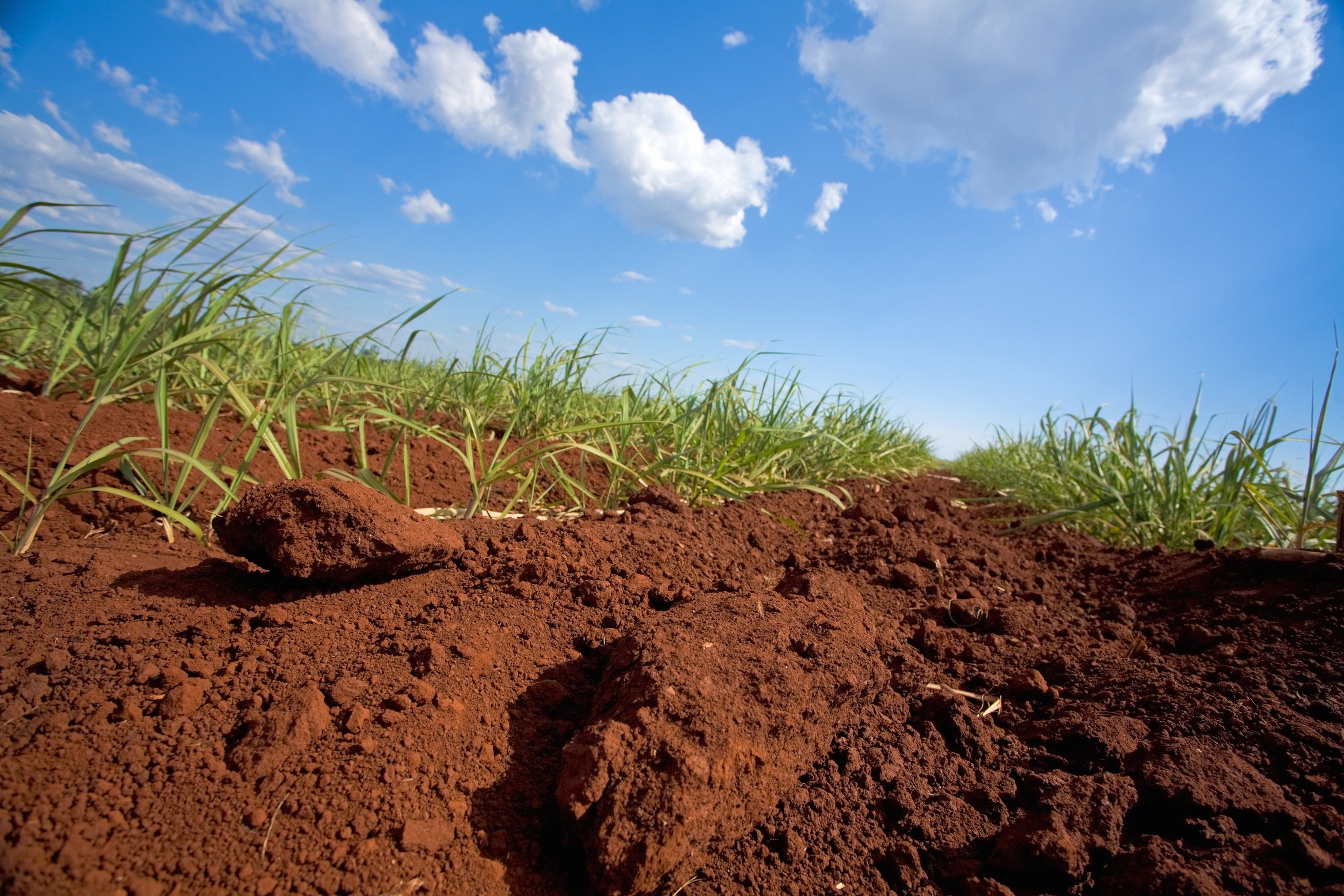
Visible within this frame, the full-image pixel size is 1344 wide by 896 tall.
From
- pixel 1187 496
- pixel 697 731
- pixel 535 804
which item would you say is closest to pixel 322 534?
pixel 535 804

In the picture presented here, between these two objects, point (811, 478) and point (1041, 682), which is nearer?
point (1041, 682)

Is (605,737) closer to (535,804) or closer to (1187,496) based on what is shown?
(535,804)

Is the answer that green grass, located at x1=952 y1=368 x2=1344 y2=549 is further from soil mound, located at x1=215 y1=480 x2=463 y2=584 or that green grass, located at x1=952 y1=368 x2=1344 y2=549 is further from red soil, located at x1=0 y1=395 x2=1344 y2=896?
soil mound, located at x1=215 y1=480 x2=463 y2=584

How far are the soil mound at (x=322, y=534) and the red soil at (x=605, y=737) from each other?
0.5 inches

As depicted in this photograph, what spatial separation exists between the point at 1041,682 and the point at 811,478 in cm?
208

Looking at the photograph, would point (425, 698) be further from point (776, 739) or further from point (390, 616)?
point (776, 739)

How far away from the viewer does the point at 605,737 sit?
34.3 inches

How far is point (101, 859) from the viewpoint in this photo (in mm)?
720

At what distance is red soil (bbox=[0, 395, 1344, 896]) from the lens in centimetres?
78

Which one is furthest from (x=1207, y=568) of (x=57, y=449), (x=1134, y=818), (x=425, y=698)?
(x=57, y=449)

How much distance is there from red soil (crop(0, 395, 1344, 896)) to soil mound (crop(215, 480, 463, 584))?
0.04ft

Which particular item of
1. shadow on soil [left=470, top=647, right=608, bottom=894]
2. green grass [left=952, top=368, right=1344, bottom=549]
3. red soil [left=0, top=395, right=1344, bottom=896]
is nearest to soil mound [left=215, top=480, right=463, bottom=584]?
red soil [left=0, top=395, right=1344, bottom=896]

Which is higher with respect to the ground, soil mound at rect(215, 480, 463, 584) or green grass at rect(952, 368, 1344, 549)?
green grass at rect(952, 368, 1344, 549)

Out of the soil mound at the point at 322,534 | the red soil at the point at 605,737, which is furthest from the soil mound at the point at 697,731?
the soil mound at the point at 322,534
